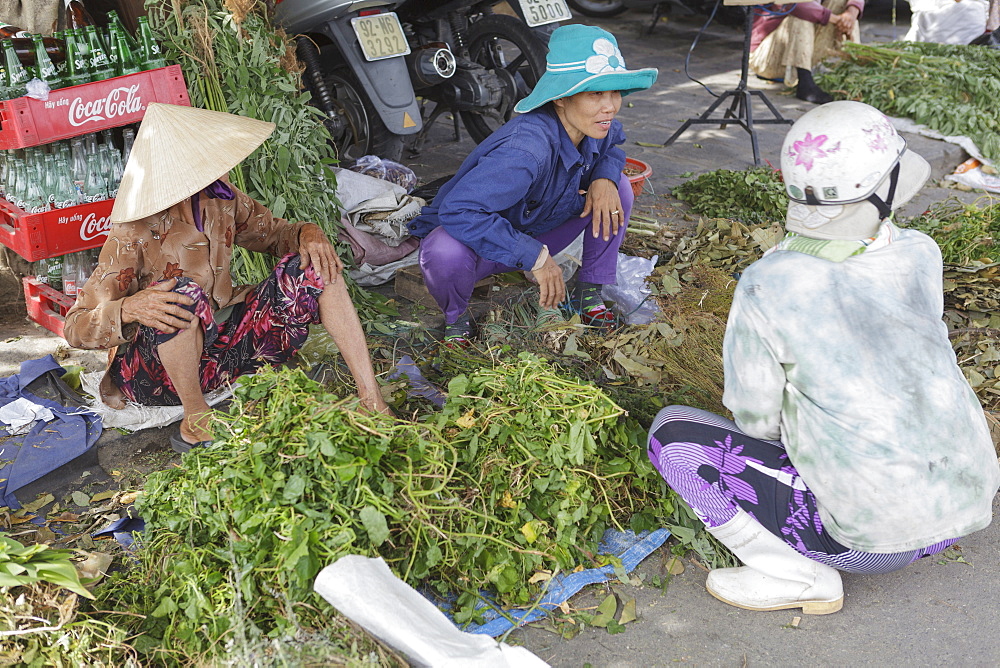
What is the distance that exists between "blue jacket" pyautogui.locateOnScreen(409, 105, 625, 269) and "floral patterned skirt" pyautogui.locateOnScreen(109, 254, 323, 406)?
0.60 m

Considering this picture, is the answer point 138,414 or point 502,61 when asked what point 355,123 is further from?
point 138,414

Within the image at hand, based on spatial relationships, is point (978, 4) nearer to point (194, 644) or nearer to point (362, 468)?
point (362, 468)

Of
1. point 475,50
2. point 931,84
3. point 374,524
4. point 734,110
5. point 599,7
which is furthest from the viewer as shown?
point 599,7


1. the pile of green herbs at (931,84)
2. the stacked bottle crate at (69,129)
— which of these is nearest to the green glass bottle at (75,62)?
the stacked bottle crate at (69,129)

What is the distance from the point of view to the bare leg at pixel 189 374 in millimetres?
2393

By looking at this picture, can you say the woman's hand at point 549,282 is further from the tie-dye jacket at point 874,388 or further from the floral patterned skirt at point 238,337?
the tie-dye jacket at point 874,388

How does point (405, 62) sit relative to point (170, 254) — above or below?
above

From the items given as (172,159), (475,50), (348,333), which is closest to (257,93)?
Answer: (172,159)

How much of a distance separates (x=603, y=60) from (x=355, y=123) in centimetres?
200

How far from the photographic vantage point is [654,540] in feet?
7.39

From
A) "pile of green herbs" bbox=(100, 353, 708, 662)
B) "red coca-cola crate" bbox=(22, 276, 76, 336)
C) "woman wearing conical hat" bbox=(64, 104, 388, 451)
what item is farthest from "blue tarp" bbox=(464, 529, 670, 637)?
"red coca-cola crate" bbox=(22, 276, 76, 336)

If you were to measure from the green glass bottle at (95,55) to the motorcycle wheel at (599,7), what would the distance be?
641cm

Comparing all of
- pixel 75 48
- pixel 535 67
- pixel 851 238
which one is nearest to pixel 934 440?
pixel 851 238

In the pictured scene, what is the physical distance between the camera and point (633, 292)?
352 centimetres
